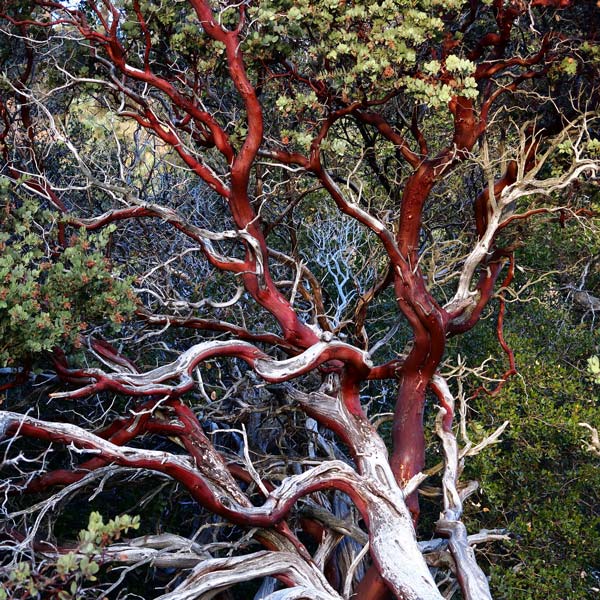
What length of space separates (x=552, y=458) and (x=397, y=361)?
6.55 feet

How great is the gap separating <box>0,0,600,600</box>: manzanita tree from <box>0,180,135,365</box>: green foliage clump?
0.02 meters

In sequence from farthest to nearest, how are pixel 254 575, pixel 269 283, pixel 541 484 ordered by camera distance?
pixel 541 484 → pixel 269 283 → pixel 254 575

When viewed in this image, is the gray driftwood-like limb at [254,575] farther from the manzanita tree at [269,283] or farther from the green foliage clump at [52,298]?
the green foliage clump at [52,298]

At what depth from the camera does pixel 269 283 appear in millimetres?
8664

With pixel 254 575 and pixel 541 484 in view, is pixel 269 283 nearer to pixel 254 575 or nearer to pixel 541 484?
pixel 254 575

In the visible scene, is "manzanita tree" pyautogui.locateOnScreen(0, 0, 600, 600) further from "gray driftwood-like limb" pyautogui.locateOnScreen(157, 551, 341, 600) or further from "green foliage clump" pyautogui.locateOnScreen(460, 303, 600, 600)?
"green foliage clump" pyautogui.locateOnScreen(460, 303, 600, 600)

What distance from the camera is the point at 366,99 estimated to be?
8812 millimetres

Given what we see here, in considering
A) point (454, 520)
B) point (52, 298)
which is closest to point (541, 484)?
point (454, 520)

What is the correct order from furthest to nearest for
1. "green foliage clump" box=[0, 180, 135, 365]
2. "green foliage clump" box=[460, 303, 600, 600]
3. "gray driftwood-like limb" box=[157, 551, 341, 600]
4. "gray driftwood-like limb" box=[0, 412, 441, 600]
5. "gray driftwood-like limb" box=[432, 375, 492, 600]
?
"green foliage clump" box=[460, 303, 600, 600]
"gray driftwood-like limb" box=[432, 375, 492, 600]
"gray driftwood-like limb" box=[157, 551, 341, 600]
"gray driftwood-like limb" box=[0, 412, 441, 600]
"green foliage clump" box=[0, 180, 135, 365]

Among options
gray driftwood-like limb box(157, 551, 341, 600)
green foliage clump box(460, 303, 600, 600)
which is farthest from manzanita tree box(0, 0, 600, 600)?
green foliage clump box(460, 303, 600, 600)

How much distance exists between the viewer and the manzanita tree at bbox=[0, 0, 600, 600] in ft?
25.2

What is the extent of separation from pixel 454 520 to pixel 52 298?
397 cm

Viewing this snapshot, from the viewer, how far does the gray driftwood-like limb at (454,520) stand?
761 cm

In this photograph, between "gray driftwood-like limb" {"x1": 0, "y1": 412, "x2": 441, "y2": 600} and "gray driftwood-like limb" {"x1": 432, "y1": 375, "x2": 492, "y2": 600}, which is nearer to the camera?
"gray driftwood-like limb" {"x1": 0, "y1": 412, "x2": 441, "y2": 600}
